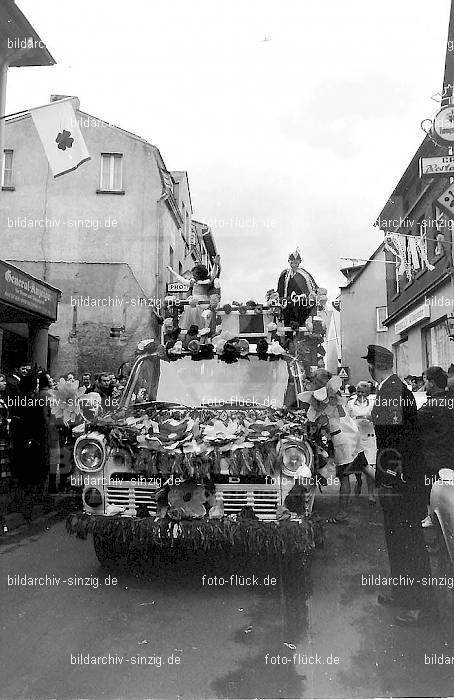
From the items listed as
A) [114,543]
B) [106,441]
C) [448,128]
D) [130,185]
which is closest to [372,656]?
[114,543]

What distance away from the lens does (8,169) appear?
7.25m

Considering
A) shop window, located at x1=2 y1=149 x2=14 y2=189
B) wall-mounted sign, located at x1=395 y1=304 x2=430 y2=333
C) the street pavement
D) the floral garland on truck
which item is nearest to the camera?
the street pavement

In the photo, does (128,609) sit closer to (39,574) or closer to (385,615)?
(39,574)

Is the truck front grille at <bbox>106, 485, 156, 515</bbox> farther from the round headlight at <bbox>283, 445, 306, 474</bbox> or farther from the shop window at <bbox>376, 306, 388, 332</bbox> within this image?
the shop window at <bbox>376, 306, 388, 332</bbox>

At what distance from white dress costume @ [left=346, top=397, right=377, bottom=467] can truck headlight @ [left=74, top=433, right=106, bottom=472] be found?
285cm

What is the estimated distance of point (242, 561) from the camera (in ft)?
13.9

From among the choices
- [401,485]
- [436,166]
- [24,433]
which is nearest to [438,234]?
[436,166]

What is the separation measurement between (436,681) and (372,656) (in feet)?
1.19

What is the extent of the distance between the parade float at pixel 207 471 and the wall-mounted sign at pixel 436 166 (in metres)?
2.85

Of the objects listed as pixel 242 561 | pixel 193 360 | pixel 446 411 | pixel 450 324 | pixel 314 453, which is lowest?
pixel 242 561

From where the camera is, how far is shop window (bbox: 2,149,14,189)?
6945 mm

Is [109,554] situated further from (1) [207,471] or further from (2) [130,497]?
(1) [207,471]

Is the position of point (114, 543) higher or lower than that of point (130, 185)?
lower

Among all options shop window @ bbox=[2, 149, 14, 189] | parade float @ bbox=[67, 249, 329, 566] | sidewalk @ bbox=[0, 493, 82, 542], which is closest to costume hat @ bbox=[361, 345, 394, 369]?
parade float @ bbox=[67, 249, 329, 566]
